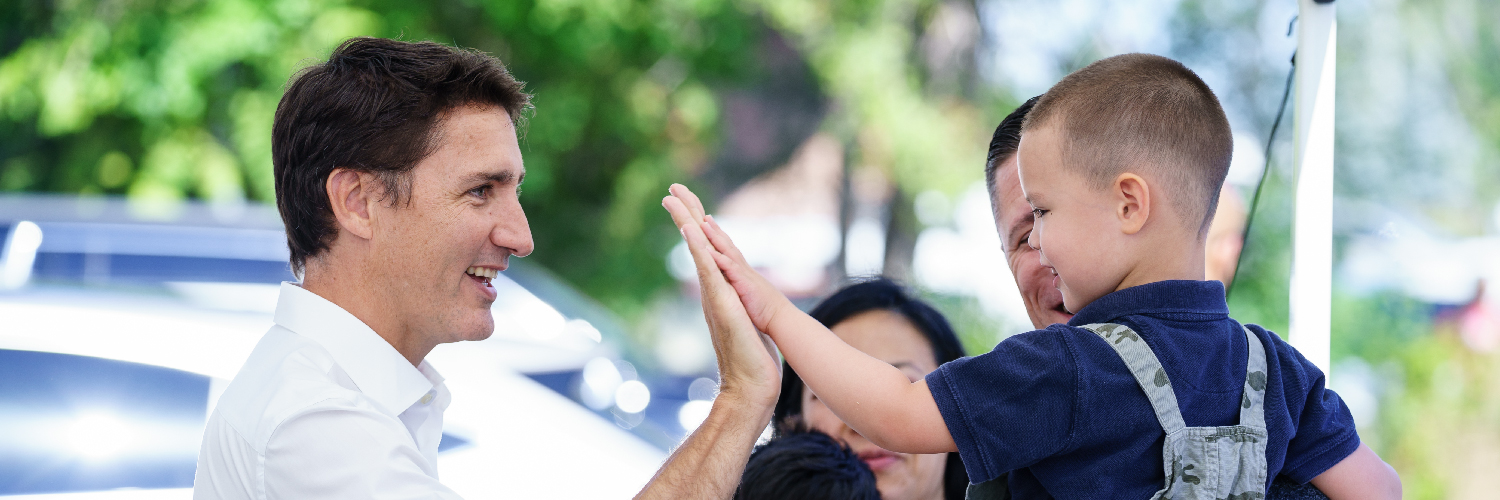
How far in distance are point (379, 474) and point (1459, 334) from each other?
18.0 ft

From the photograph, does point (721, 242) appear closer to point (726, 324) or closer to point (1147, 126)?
point (726, 324)

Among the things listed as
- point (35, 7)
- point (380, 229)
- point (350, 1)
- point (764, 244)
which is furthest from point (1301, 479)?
point (764, 244)

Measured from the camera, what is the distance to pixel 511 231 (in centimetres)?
166

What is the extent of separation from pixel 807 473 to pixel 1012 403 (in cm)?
60

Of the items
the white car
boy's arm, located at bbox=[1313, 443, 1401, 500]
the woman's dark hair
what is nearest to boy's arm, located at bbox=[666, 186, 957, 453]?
boy's arm, located at bbox=[1313, 443, 1401, 500]

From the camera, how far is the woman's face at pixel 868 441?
198cm

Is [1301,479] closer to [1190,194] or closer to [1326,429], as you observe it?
[1326,429]

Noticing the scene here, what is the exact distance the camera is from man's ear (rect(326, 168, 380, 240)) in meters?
1.59

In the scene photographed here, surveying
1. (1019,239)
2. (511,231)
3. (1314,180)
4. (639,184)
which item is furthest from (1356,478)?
(639,184)

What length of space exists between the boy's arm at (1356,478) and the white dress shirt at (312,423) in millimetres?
1175

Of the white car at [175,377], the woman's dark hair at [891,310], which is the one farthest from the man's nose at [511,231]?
the white car at [175,377]

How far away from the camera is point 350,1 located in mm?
5840

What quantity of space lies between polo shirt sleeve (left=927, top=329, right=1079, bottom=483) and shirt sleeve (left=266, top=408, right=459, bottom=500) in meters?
0.64

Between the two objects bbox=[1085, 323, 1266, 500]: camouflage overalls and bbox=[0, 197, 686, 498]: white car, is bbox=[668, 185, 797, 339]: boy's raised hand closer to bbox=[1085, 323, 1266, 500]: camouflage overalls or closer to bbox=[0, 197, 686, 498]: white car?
bbox=[1085, 323, 1266, 500]: camouflage overalls
